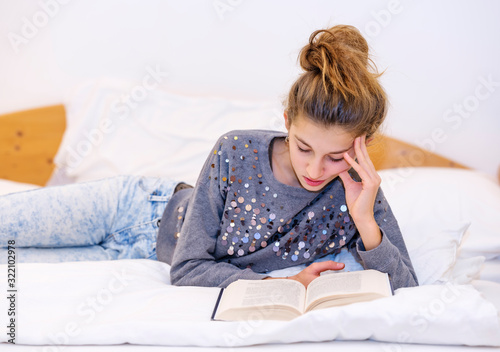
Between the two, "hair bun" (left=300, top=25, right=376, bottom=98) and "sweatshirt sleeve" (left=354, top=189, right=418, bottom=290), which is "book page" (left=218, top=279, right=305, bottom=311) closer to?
"sweatshirt sleeve" (left=354, top=189, right=418, bottom=290)

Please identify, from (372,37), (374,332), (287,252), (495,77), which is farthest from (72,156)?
(495,77)

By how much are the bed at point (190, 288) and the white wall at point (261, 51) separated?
0.36 feet

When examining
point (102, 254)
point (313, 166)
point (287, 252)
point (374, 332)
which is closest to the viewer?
point (374, 332)

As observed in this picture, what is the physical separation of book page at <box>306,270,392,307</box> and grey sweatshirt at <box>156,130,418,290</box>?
3.7 inches

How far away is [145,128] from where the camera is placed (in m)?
1.92

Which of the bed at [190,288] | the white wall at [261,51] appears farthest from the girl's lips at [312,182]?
the white wall at [261,51]

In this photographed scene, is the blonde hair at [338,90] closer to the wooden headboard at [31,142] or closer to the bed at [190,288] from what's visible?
the bed at [190,288]

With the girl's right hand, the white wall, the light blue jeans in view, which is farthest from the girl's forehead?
the white wall

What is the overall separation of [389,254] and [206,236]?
40 centimetres

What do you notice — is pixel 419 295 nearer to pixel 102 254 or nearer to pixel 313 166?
pixel 313 166

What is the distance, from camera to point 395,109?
2.00 m

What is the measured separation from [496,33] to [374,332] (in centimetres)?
141

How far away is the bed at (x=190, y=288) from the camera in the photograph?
0.92m

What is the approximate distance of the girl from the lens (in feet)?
3.43
